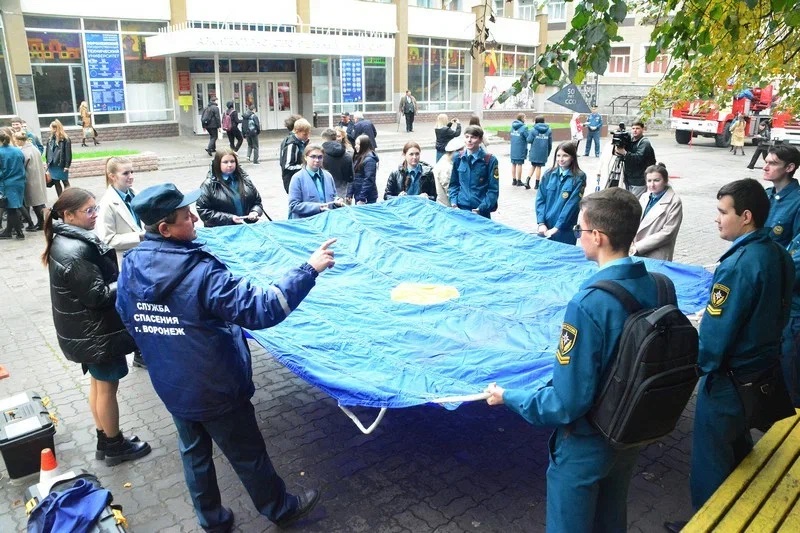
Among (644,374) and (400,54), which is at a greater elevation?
(400,54)

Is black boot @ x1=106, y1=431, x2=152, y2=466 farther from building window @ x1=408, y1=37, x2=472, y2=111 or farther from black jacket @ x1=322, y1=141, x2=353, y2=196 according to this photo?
building window @ x1=408, y1=37, x2=472, y2=111

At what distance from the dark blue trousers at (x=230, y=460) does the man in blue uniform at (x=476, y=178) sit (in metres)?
4.68

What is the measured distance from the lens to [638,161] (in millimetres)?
9062

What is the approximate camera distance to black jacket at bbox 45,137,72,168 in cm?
1204

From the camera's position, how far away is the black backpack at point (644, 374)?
2383 millimetres

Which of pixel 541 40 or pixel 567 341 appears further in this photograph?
pixel 541 40

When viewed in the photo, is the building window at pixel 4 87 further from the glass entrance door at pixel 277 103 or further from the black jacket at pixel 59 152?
the black jacket at pixel 59 152

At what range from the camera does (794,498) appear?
3184 millimetres

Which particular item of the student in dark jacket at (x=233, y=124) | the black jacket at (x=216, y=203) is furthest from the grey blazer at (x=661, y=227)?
the student in dark jacket at (x=233, y=124)

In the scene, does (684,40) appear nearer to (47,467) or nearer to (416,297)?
(416,297)

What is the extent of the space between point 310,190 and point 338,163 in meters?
1.79

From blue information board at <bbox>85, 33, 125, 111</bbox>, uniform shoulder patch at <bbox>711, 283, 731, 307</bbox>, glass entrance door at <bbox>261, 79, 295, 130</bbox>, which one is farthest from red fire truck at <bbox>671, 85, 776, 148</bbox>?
uniform shoulder patch at <bbox>711, 283, 731, 307</bbox>

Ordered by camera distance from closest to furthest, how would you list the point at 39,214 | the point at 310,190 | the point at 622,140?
the point at 310,190 → the point at 622,140 → the point at 39,214

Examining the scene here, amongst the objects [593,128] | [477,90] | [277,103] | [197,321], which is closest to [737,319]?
[197,321]
